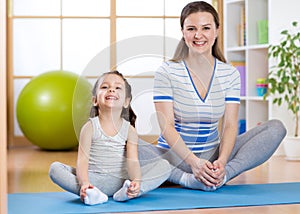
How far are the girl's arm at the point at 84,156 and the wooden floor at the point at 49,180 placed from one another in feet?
0.97

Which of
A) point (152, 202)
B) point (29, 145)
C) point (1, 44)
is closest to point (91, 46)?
point (29, 145)

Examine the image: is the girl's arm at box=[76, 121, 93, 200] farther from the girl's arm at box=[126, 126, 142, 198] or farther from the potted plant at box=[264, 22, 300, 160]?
the potted plant at box=[264, 22, 300, 160]

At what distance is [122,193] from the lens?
82.9 inches

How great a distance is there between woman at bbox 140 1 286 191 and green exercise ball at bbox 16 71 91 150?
1498 mm

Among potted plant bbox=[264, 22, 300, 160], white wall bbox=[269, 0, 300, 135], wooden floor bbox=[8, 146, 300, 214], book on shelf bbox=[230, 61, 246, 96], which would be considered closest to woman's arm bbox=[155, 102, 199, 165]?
wooden floor bbox=[8, 146, 300, 214]

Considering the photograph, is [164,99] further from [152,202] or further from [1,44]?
[1,44]

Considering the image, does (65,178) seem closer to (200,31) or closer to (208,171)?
(208,171)

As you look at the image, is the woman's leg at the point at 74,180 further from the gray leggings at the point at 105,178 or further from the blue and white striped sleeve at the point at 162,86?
the blue and white striped sleeve at the point at 162,86

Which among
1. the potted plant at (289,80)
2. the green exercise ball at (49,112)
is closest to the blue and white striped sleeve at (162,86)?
the potted plant at (289,80)

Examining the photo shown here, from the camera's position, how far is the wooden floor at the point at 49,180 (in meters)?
2.00

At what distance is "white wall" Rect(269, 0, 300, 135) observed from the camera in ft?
12.3

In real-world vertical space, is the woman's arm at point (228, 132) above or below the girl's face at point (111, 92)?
below

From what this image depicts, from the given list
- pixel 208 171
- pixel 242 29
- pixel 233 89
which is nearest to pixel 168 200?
pixel 208 171

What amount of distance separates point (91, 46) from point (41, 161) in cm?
127
